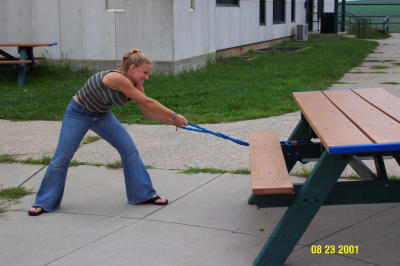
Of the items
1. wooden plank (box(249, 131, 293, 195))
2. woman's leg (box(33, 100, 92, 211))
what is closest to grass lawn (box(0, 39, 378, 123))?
wooden plank (box(249, 131, 293, 195))

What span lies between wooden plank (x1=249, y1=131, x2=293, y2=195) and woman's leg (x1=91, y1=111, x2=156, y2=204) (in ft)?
3.03

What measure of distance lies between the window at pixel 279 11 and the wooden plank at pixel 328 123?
1958cm

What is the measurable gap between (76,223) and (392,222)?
2291 mm

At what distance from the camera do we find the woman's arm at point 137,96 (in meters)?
4.13

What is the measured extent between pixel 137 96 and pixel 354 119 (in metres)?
1.51

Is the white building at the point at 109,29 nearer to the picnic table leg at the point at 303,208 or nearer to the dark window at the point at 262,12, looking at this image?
the dark window at the point at 262,12

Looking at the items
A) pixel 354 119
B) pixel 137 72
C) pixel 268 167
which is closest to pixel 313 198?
pixel 268 167

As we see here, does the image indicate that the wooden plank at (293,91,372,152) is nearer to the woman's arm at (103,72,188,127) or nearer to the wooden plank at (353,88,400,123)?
the wooden plank at (353,88,400,123)

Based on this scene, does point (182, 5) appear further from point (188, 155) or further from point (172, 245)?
point (172, 245)

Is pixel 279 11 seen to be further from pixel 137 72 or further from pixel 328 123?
pixel 328 123

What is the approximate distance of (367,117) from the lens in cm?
384

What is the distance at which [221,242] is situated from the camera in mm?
3838

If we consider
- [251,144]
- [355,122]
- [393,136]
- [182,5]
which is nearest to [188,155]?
[251,144]

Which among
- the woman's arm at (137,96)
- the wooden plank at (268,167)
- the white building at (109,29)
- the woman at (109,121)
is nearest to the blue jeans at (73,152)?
the woman at (109,121)
